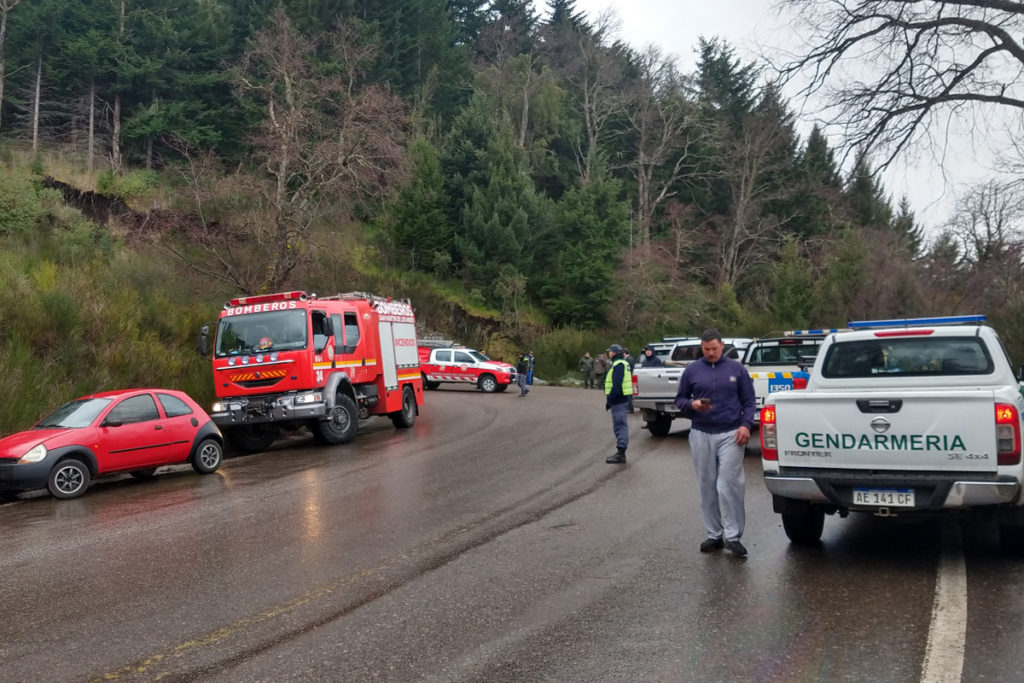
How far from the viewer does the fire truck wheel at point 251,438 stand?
1808 cm

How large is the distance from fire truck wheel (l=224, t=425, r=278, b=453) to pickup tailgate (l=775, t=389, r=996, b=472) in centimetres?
1311

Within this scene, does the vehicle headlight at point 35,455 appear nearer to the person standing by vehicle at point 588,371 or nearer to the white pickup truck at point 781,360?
the white pickup truck at point 781,360

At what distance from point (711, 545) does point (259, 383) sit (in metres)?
11.8

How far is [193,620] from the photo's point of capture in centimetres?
593

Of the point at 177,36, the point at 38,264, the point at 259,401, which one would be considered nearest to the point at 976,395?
the point at 259,401

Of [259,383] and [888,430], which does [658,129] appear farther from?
[888,430]

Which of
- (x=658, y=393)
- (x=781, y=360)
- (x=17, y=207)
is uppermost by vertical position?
(x=17, y=207)

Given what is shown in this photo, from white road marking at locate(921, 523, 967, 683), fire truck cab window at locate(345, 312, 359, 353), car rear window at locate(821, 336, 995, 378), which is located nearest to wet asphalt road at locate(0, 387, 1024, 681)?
white road marking at locate(921, 523, 967, 683)

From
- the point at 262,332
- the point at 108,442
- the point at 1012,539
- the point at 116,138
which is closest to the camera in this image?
the point at 1012,539

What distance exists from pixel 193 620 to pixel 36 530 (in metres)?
4.72

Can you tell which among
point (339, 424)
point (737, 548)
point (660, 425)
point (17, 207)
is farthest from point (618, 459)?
point (17, 207)

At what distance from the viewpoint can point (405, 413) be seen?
2136 cm

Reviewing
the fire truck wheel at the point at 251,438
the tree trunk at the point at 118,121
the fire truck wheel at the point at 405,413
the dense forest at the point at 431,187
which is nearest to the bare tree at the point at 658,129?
the dense forest at the point at 431,187

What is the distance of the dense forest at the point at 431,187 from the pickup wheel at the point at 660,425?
21.3 feet
